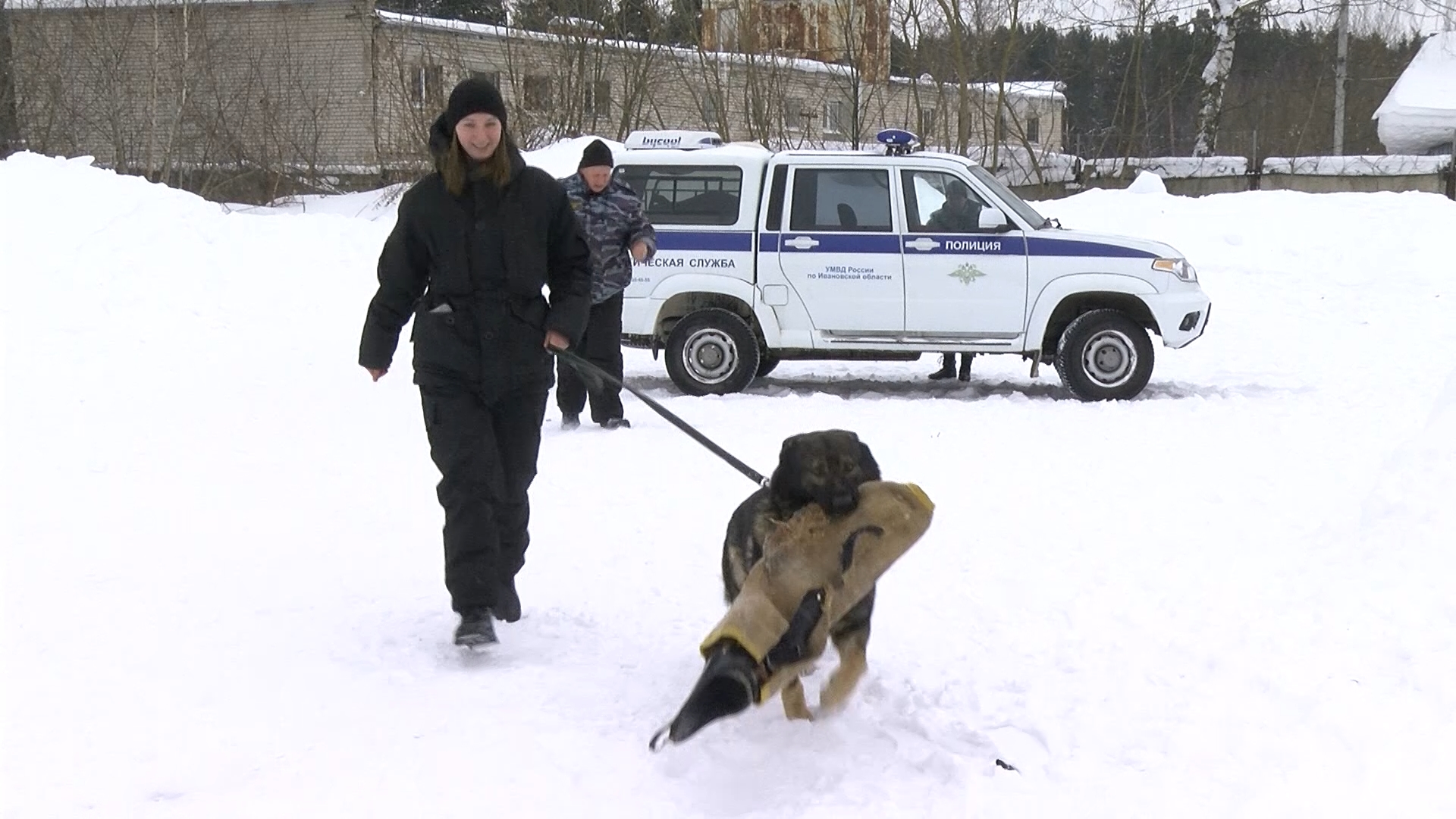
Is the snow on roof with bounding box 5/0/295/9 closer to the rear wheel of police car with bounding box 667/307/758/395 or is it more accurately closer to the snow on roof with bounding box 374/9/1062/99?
the snow on roof with bounding box 374/9/1062/99

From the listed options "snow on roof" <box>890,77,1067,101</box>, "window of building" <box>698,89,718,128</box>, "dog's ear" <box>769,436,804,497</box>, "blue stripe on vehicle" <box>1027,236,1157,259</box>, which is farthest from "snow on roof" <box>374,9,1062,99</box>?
"dog's ear" <box>769,436,804,497</box>

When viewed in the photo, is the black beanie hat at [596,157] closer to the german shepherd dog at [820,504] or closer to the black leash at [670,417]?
the black leash at [670,417]

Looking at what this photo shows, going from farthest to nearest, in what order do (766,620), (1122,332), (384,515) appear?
1. (1122,332)
2. (384,515)
3. (766,620)

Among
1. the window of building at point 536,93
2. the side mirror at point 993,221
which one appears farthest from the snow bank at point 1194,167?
the side mirror at point 993,221

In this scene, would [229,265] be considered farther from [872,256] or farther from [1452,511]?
[1452,511]

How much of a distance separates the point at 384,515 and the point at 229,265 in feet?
24.3

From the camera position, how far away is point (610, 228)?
9.05m

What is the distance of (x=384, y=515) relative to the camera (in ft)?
22.4

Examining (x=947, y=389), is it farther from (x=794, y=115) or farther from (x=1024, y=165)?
(x=1024, y=165)

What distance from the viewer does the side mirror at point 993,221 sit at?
1078cm

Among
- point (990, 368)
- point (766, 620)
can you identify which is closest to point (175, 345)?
point (990, 368)

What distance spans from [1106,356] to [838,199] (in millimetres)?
2411

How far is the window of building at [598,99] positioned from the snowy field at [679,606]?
12458mm

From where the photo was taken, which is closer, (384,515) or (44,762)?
(44,762)
